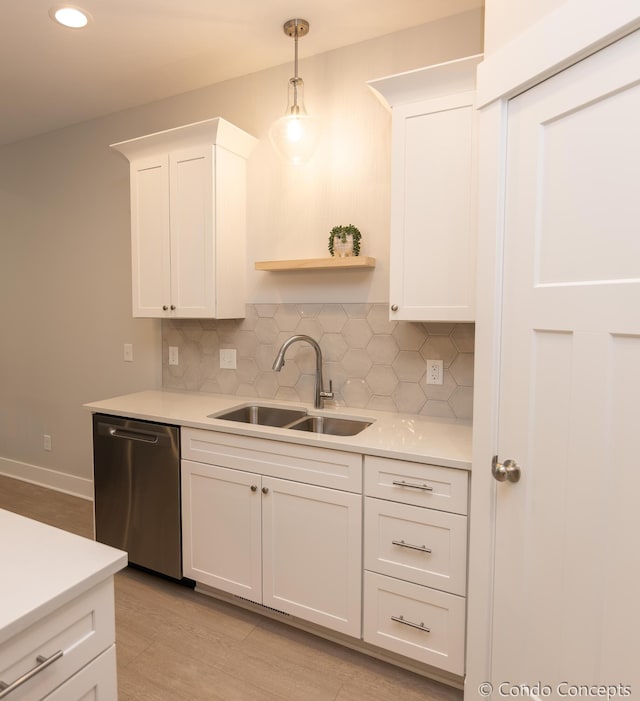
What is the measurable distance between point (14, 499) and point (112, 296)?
173 centimetres

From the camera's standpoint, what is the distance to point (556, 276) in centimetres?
124

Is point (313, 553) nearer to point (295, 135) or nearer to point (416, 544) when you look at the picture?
point (416, 544)

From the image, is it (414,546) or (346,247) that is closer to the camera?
(414,546)

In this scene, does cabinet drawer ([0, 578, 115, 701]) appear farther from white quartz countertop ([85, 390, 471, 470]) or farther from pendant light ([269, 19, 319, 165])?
pendant light ([269, 19, 319, 165])

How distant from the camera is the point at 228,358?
9.14ft

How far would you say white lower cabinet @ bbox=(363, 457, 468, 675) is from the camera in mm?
1627

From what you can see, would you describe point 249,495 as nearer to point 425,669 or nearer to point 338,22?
point 425,669

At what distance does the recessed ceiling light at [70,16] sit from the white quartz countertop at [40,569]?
2.20 metres

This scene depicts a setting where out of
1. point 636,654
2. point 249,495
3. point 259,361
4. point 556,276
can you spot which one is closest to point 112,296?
point 259,361

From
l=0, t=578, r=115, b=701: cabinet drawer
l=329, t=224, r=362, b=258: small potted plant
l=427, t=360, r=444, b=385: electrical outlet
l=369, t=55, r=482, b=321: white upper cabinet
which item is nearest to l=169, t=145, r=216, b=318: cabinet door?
l=329, t=224, r=362, b=258: small potted plant

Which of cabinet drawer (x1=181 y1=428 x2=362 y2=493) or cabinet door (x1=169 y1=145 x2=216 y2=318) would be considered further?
cabinet door (x1=169 y1=145 x2=216 y2=318)

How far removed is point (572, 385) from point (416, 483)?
27.3 inches

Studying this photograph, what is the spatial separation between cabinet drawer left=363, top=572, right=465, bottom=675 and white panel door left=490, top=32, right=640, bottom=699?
208 millimetres

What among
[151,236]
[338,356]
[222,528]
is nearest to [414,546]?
[222,528]
